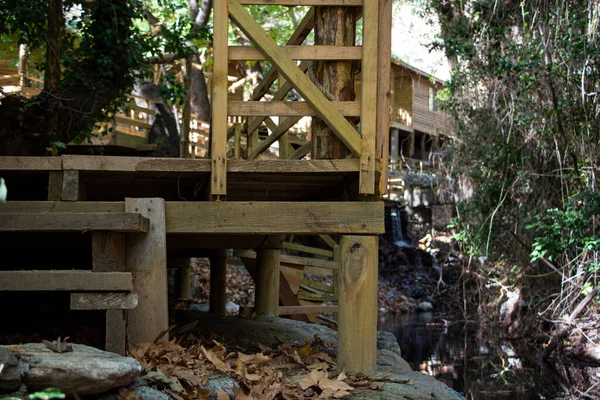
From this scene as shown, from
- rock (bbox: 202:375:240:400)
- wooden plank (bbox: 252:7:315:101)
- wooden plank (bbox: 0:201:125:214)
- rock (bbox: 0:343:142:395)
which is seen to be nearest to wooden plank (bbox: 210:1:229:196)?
wooden plank (bbox: 252:7:315:101)

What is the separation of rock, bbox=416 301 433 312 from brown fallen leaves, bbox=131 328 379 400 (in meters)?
17.9

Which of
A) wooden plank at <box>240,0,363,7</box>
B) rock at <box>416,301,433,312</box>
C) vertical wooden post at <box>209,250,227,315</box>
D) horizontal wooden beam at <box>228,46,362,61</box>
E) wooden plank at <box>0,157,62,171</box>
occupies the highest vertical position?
wooden plank at <box>240,0,363,7</box>

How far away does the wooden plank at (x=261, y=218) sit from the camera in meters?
6.12

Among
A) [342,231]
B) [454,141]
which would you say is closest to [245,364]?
[342,231]

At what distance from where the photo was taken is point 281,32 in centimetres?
2881

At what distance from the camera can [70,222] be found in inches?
209

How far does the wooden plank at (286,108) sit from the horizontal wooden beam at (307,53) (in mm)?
369

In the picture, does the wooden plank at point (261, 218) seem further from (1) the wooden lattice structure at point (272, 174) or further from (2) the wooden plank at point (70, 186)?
(2) the wooden plank at point (70, 186)

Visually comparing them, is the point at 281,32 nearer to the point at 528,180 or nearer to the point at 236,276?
the point at 236,276

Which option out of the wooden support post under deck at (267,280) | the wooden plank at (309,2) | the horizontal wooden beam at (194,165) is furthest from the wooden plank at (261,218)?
the wooden support post under deck at (267,280)

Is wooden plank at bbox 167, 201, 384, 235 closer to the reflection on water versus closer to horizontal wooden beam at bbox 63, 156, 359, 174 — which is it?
horizontal wooden beam at bbox 63, 156, 359, 174

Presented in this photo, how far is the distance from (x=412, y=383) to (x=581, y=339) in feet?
29.1

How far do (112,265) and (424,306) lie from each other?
1966cm

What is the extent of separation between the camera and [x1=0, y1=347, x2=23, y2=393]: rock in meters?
3.52
